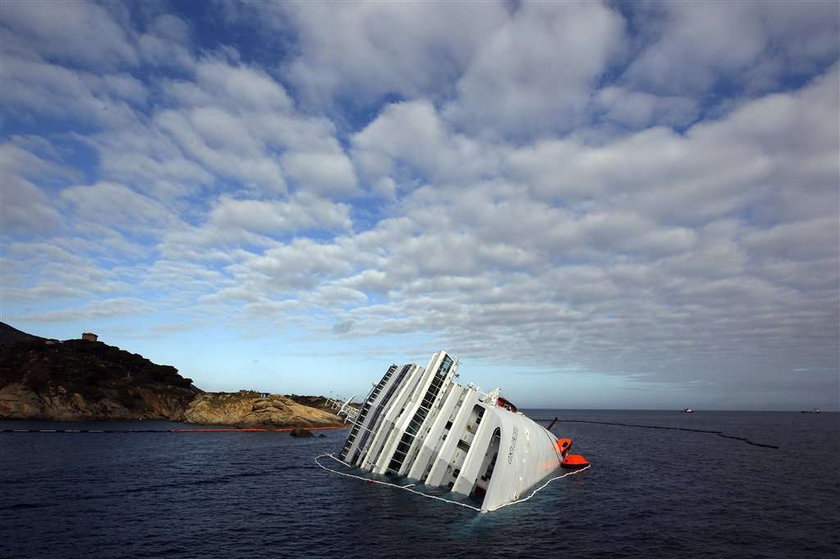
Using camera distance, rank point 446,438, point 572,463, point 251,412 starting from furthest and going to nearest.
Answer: point 251,412 → point 572,463 → point 446,438

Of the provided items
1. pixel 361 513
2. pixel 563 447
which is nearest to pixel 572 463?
pixel 563 447

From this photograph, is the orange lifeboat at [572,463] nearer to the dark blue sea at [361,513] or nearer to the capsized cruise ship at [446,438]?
the dark blue sea at [361,513]

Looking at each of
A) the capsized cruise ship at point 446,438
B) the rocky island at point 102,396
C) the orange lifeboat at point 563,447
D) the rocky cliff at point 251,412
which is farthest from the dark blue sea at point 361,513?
the rocky island at point 102,396

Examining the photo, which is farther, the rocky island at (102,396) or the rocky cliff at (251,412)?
the rocky island at (102,396)

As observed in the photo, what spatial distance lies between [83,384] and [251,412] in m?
56.9

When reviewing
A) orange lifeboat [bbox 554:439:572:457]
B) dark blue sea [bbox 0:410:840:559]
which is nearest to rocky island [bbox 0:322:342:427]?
dark blue sea [bbox 0:410:840:559]

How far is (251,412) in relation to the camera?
414ft

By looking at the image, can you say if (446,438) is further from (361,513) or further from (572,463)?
(572,463)

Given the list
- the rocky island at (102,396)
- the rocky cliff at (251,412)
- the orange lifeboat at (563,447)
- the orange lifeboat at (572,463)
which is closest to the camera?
the orange lifeboat at (572,463)

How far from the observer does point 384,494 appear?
150ft

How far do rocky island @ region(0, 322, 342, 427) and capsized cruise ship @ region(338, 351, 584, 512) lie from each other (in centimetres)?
8259

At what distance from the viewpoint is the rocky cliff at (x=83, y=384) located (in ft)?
424

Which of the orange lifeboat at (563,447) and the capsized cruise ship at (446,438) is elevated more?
the capsized cruise ship at (446,438)

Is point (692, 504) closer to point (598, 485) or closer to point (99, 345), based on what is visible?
point (598, 485)
